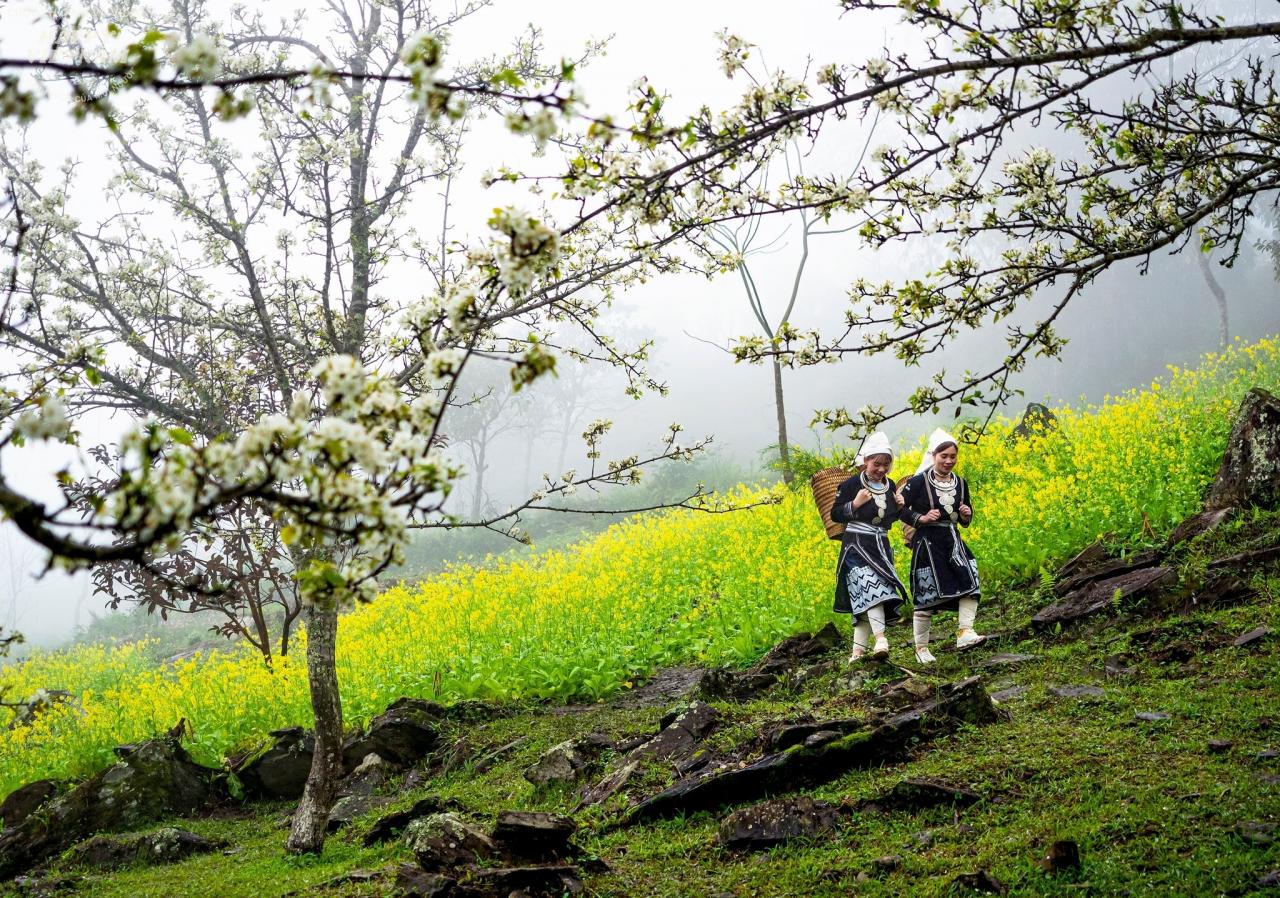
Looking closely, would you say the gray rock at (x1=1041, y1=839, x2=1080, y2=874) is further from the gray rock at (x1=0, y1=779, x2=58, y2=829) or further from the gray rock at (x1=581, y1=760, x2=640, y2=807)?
the gray rock at (x1=0, y1=779, x2=58, y2=829)

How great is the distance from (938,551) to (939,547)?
37 mm

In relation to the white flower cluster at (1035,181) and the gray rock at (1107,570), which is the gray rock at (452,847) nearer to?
the white flower cluster at (1035,181)

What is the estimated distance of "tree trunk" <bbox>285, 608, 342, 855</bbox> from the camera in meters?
5.34

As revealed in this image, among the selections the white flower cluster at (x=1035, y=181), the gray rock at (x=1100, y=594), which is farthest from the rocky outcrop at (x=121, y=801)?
the white flower cluster at (x=1035, y=181)

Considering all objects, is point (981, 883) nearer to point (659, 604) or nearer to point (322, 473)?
point (322, 473)

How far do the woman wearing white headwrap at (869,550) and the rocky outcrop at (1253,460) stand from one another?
3368 mm

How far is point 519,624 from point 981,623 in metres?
5.54

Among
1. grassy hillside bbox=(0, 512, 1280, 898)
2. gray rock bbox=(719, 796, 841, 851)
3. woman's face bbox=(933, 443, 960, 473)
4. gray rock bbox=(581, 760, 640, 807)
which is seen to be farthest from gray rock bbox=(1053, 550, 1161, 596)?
gray rock bbox=(581, 760, 640, 807)

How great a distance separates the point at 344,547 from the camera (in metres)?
5.48

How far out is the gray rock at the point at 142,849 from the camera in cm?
586

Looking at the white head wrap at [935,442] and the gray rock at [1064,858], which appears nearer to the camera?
the gray rock at [1064,858]

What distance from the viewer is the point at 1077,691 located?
213 inches

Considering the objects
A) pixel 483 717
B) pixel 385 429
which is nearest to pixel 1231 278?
pixel 483 717

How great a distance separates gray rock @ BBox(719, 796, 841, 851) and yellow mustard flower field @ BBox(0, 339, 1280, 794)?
4023 mm
